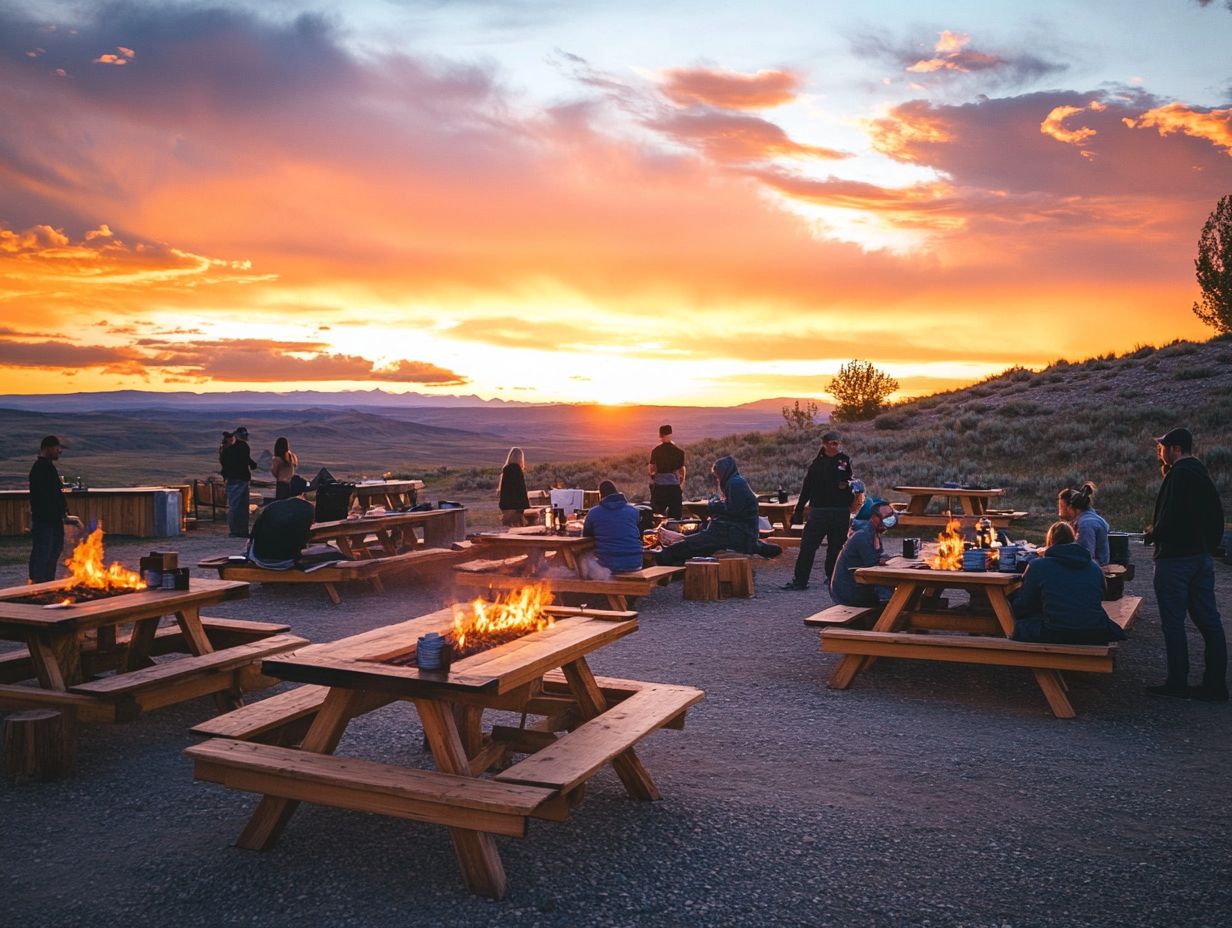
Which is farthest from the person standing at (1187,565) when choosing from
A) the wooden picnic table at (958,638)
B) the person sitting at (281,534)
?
the person sitting at (281,534)

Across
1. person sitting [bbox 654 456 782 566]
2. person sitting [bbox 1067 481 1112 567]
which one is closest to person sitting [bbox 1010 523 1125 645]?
person sitting [bbox 1067 481 1112 567]

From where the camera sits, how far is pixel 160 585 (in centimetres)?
689

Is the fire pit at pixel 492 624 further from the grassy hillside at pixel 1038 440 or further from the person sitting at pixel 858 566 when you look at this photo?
the grassy hillside at pixel 1038 440

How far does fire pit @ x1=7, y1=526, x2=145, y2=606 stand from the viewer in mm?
6809

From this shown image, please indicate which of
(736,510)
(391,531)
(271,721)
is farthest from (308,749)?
(391,531)

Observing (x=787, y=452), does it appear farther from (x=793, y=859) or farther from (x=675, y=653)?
(x=793, y=859)

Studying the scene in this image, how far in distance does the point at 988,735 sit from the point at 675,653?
3.07m

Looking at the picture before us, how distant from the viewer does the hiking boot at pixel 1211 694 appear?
727 cm

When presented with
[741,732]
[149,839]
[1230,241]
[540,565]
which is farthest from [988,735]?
[1230,241]

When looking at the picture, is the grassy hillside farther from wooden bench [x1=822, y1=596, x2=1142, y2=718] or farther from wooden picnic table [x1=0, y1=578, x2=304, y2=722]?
wooden picnic table [x1=0, y1=578, x2=304, y2=722]

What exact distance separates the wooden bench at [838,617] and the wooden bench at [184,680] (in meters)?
4.05

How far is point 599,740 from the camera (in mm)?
4824

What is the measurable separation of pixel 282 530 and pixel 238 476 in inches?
262

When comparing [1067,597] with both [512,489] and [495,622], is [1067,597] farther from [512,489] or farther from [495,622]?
[512,489]
